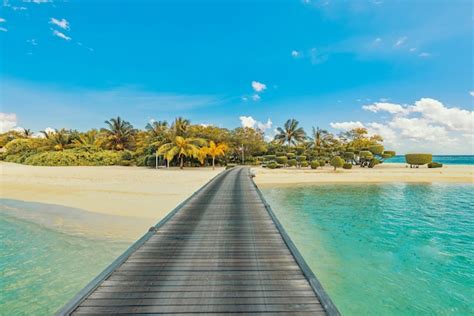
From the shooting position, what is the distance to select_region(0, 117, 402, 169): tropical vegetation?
3512 centimetres

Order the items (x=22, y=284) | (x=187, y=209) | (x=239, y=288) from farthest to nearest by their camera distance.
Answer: (x=187, y=209), (x=22, y=284), (x=239, y=288)

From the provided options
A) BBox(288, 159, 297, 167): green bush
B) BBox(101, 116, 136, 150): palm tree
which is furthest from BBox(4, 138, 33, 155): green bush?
BBox(288, 159, 297, 167): green bush

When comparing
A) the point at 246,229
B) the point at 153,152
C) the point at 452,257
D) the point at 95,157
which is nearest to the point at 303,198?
the point at 452,257

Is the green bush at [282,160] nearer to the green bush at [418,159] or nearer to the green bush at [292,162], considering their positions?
the green bush at [292,162]

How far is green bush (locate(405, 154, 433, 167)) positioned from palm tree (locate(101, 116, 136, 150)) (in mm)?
48821

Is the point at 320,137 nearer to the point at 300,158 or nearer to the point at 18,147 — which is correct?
the point at 300,158

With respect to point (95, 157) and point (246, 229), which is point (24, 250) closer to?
point (246, 229)

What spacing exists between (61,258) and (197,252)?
4.21m

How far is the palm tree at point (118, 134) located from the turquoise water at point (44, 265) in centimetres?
3861

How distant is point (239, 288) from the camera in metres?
3.40

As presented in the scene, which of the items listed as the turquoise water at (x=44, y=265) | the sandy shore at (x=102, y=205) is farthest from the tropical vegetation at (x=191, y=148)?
the turquoise water at (x=44, y=265)

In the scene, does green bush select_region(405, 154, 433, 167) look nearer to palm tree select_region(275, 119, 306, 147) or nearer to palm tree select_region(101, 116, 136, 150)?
palm tree select_region(275, 119, 306, 147)

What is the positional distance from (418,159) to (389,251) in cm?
3578

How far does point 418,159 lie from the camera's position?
34812 millimetres
